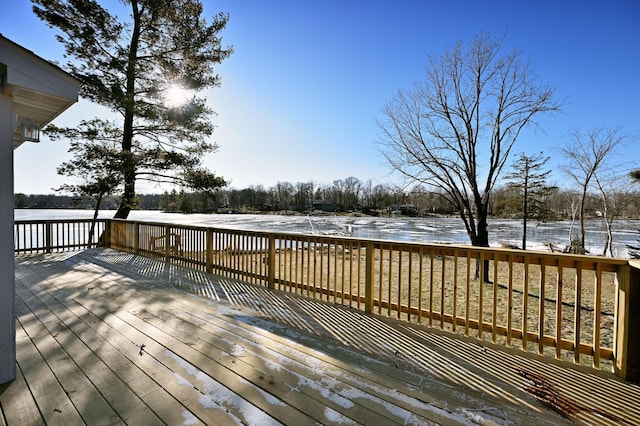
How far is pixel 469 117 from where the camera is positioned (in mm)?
7984

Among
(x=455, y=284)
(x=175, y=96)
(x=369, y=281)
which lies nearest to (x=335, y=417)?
(x=455, y=284)

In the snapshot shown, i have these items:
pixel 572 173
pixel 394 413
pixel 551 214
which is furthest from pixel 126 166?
pixel 551 214

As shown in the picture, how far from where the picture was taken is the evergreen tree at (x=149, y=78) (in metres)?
8.77

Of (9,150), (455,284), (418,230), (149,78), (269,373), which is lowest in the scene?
(418,230)

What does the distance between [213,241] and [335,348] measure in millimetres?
3720

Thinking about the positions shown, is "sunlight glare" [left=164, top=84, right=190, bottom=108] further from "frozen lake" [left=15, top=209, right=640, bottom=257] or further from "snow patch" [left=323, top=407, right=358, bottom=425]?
"snow patch" [left=323, top=407, right=358, bottom=425]

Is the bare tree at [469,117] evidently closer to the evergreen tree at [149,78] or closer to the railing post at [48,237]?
the evergreen tree at [149,78]

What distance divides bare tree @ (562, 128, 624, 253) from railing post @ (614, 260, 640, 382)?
13.5m

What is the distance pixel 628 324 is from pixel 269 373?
2.75m

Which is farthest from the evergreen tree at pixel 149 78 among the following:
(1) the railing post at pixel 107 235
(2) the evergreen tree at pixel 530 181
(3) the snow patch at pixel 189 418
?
(2) the evergreen tree at pixel 530 181

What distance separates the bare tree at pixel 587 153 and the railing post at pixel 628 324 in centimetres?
1346

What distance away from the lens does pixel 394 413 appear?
170cm

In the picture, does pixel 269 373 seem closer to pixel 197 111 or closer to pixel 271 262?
pixel 271 262

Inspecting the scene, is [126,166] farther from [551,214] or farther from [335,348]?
[551,214]
